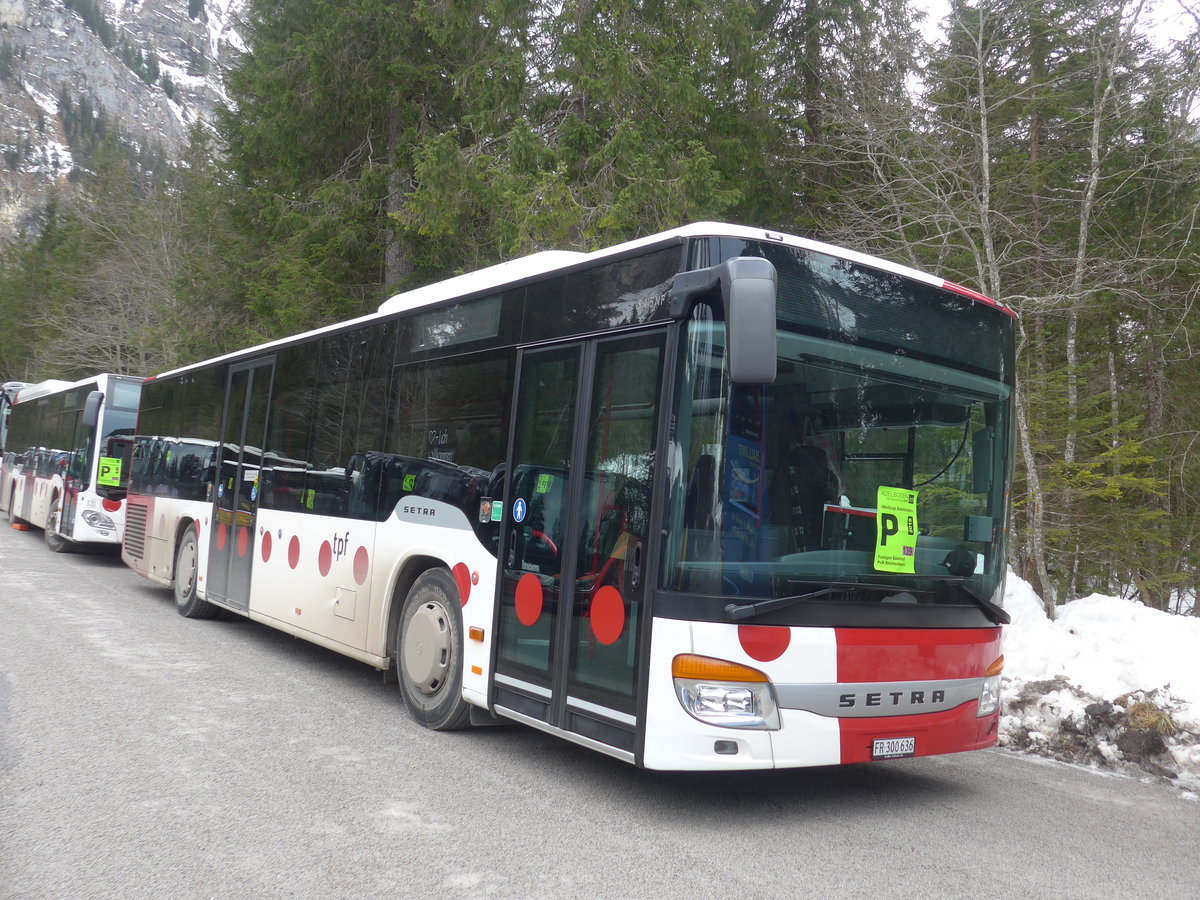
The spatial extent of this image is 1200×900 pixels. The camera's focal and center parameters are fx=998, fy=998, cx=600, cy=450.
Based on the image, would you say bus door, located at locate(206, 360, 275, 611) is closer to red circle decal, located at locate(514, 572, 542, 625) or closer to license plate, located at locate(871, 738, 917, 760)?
red circle decal, located at locate(514, 572, 542, 625)

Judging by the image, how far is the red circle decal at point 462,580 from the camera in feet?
20.3

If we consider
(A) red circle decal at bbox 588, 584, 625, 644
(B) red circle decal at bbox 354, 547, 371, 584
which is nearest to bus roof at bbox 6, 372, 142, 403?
(B) red circle decal at bbox 354, 547, 371, 584

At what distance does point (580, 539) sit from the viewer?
529 cm

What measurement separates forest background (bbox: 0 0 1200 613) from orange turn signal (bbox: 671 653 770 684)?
27.4ft

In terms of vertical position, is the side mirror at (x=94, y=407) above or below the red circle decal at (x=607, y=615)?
above

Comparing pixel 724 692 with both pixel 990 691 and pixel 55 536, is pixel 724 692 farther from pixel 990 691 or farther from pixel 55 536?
pixel 55 536

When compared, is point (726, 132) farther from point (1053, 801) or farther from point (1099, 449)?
point (1053, 801)

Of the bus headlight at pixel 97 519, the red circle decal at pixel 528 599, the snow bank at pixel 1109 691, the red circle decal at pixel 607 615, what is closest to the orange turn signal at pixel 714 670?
the red circle decal at pixel 607 615

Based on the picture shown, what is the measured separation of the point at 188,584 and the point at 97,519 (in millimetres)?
6434

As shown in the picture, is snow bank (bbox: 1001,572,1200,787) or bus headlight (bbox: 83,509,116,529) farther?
bus headlight (bbox: 83,509,116,529)

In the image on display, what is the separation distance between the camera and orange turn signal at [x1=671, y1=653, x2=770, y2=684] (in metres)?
4.59

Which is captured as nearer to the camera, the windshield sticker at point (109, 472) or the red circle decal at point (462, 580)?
the red circle decal at point (462, 580)

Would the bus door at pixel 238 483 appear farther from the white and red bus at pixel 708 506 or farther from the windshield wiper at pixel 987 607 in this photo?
the windshield wiper at pixel 987 607

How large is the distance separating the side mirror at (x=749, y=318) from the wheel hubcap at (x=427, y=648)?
9.91 feet
